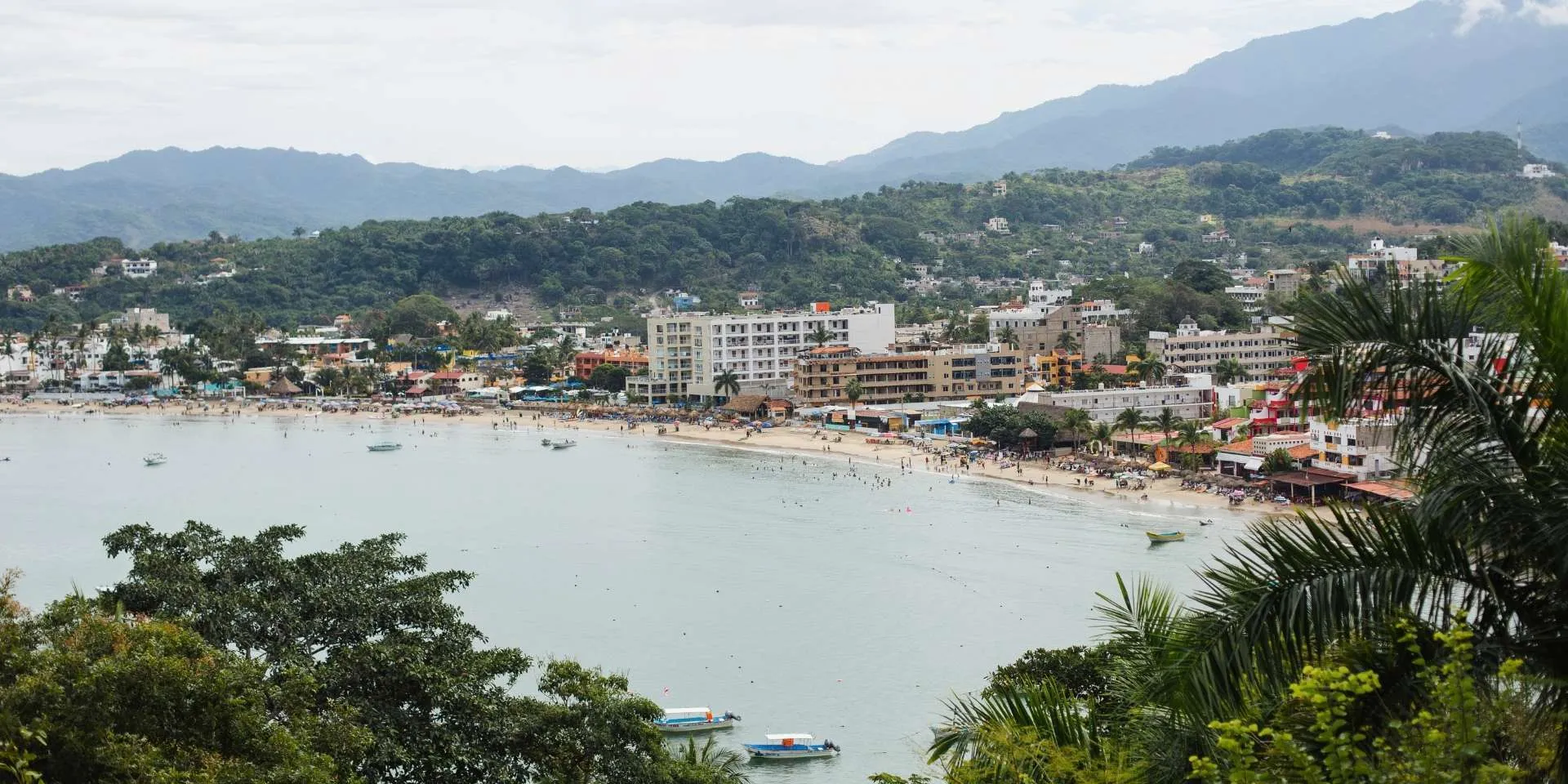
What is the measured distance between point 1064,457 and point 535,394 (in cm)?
2634

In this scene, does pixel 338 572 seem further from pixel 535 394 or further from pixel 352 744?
pixel 535 394

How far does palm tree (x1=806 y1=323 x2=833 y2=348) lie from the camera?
2128 inches

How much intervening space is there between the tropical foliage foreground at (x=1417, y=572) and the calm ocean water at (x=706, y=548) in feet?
45.9

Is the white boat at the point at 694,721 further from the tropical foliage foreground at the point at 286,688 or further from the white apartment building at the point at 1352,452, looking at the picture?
the white apartment building at the point at 1352,452

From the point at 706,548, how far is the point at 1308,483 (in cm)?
1202

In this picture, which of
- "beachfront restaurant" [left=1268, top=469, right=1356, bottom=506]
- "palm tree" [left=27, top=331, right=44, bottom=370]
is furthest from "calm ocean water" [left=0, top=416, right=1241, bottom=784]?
"palm tree" [left=27, top=331, right=44, bottom=370]

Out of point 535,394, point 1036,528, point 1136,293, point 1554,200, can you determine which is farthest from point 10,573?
point 1554,200

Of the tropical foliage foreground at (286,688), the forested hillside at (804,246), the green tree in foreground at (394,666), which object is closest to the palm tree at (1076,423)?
the tropical foliage foreground at (286,688)

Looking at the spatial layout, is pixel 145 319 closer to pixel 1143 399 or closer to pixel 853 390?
pixel 853 390

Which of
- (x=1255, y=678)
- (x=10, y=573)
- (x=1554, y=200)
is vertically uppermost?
(x=1554, y=200)

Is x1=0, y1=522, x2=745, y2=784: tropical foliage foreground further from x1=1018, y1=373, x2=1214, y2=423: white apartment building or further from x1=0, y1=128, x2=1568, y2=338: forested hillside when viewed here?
x1=0, y1=128, x2=1568, y2=338: forested hillside

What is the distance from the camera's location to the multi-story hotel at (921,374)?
50.5m

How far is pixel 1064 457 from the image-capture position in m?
39.4

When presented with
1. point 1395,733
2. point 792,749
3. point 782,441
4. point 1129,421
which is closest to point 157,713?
point 1395,733
